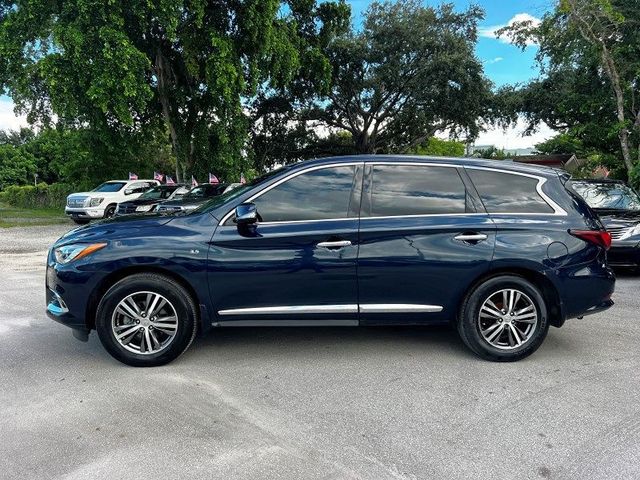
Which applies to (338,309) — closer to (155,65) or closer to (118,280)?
(118,280)

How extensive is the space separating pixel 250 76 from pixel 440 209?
17.4 metres

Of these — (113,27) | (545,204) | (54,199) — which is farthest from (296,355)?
(54,199)

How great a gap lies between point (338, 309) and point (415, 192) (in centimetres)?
126

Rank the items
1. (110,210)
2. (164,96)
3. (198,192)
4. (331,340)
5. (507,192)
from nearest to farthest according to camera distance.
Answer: (507,192), (331,340), (198,192), (110,210), (164,96)

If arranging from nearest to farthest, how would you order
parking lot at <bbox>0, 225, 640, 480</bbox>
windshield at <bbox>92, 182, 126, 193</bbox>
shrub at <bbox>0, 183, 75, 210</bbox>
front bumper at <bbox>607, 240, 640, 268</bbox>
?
parking lot at <bbox>0, 225, 640, 480</bbox>
front bumper at <bbox>607, 240, 640, 268</bbox>
windshield at <bbox>92, 182, 126, 193</bbox>
shrub at <bbox>0, 183, 75, 210</bbox>

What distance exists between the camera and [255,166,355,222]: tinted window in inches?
168

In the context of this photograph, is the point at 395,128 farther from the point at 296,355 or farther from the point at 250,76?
the point at 296,355

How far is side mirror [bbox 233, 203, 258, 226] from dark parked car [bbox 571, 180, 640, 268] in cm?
629

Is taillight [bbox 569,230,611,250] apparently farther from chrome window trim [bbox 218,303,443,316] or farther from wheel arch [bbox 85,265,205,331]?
wheel arch [bbox 85,265,205,331]

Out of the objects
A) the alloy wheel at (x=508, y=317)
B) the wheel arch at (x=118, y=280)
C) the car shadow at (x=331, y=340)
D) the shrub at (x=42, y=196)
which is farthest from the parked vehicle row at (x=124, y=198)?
the alloy wheel at (x=508, y=317)

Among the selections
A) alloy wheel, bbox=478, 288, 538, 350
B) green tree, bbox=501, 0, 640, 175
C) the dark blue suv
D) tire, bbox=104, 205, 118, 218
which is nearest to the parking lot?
alloy wheel, bbox=478, 288, 538, 350

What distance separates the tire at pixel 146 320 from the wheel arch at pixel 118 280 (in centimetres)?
4

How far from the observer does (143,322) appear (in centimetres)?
418

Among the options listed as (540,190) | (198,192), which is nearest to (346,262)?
(540,190)
